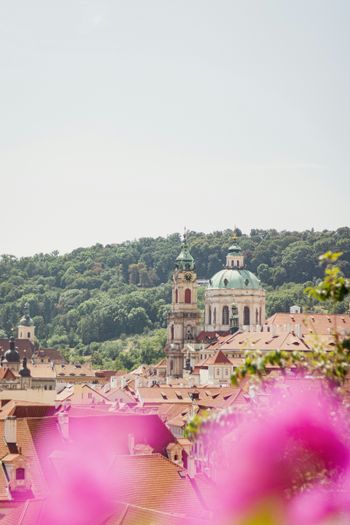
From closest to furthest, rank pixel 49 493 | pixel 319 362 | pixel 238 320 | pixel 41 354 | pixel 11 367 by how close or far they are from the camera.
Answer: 1. pixel 319 362
2. pixel 49 493
3. pixel 11 367
4. pixel 238 320
5. pixel 41 354

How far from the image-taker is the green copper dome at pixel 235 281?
17650cm

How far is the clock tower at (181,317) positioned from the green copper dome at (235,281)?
4.45 m

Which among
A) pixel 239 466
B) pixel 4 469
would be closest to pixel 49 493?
pixel 4 469

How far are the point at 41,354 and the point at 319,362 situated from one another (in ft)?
602

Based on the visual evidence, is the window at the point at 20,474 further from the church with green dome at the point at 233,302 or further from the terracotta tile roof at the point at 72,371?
the terracotta tile roof at the point at 72,371

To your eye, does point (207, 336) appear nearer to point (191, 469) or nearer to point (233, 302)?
point (233, 302)

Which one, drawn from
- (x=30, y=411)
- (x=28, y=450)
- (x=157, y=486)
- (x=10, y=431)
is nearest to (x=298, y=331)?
(x=30, y=411)

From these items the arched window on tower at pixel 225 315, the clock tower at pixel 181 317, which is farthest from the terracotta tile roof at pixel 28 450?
the arched window on tower at pixel 225 315

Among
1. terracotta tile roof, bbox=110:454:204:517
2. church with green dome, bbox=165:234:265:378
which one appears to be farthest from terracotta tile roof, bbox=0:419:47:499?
church with green dome, bbox=165:234:265:378

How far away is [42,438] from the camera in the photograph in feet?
142

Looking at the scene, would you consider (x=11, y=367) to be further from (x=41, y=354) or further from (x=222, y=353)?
(x=41, y=354)

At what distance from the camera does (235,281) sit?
17712 cm

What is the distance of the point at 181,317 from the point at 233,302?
392 inches

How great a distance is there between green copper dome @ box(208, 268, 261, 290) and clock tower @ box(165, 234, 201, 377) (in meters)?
4.45
